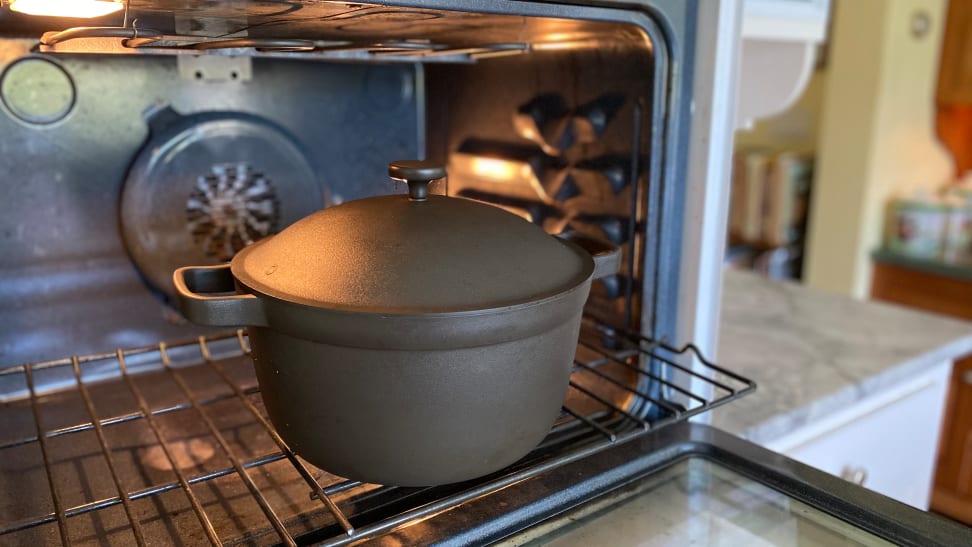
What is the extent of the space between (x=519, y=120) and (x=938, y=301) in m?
2.02

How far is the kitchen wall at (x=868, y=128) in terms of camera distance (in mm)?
2285

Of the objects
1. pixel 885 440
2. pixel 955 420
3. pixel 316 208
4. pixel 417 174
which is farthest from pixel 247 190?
pixel 955 420

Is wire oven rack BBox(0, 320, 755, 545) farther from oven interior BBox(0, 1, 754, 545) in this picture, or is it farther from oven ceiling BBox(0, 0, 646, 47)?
oven ceiling BBox(0, 0, 646, 47)

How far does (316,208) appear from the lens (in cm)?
93

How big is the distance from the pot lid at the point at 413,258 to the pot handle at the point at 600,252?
1.1 inches

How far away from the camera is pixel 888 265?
7.95ft

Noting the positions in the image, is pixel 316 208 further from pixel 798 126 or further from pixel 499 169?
pixel 798 126

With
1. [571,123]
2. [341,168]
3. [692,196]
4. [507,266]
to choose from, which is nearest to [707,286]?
[692,196]

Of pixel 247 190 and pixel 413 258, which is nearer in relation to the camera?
pixel 413 258

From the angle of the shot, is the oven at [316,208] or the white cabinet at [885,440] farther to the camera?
the white cabinet at [885,440]

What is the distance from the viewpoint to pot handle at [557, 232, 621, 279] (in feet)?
1.87

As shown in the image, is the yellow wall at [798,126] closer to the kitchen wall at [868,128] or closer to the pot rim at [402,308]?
the kitchen wall at [868,128]

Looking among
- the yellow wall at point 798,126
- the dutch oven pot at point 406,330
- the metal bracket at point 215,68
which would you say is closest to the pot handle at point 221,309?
the dutch oven pot at point 406,330

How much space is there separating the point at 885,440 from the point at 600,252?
768mm
